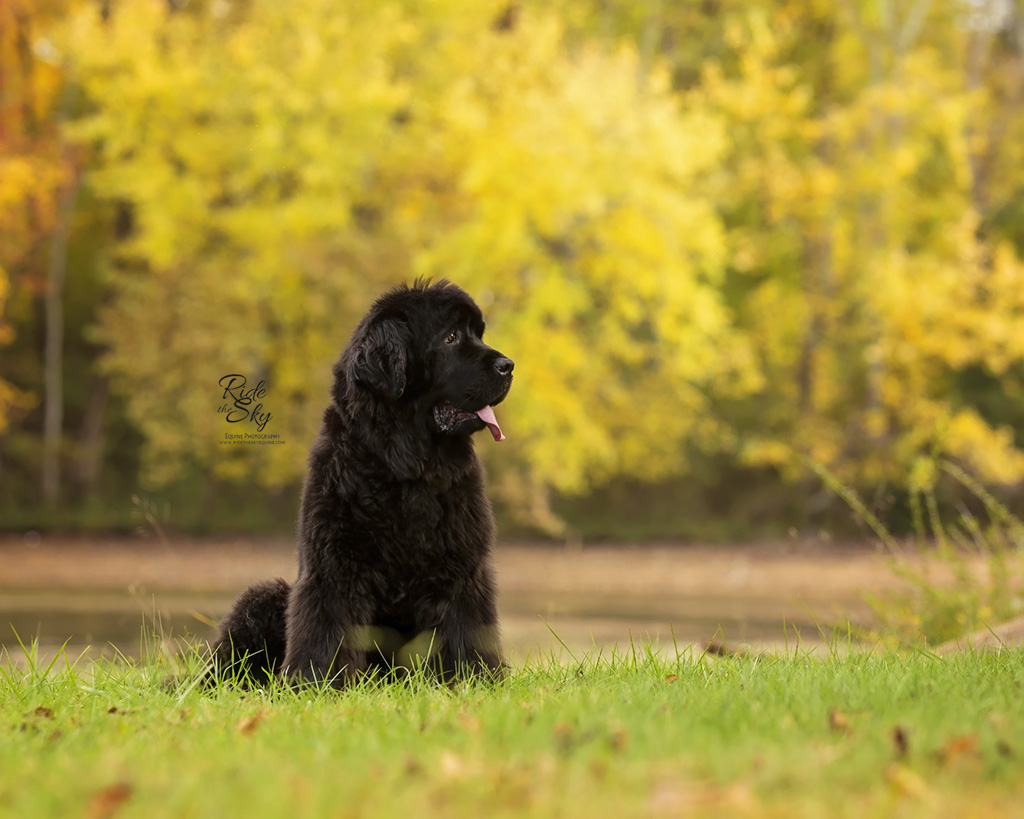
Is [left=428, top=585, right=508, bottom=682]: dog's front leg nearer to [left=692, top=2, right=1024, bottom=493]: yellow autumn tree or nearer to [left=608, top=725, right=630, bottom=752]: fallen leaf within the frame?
[left=608, top=725, right=630, bottom=752]: fallen leaf

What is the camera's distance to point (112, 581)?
56.9 ft

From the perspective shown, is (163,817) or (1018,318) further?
(1018,318)

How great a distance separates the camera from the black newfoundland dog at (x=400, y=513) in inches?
187

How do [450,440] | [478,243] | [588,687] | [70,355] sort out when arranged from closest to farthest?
[588,687], [450,440], [478,243], [70,355]

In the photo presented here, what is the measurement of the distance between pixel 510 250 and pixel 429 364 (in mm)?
15189

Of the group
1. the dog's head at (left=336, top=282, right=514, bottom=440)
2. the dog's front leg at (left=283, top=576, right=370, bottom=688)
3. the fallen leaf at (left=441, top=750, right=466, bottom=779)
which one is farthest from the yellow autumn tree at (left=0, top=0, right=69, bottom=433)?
the fallen leaf at (left=441, top=750, right=466, bottom=779)

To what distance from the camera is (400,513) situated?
190 inches

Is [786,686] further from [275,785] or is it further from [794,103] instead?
[794,103]

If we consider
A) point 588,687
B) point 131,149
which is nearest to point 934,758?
point 588,687

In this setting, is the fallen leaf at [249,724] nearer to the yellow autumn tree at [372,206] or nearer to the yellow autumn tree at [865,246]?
the yellow autumn tree at [372,206]

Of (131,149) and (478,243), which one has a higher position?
(131,149)

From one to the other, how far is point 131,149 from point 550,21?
840cm

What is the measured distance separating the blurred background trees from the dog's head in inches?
564

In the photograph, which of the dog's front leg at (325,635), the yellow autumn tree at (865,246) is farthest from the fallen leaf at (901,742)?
the yellow autumn tree at (865,246)
